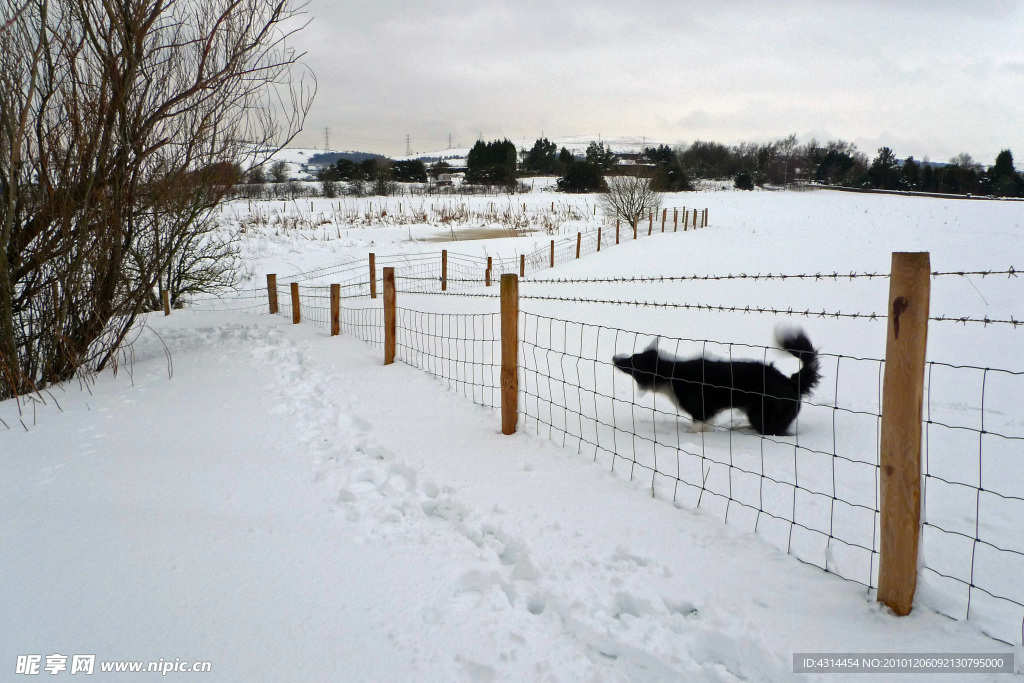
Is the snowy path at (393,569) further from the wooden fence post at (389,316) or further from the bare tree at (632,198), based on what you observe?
the bare tree at (632,198)

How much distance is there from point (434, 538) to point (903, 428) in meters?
2.05

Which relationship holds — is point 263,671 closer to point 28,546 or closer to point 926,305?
point 28,546

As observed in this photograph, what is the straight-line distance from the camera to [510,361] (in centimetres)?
425

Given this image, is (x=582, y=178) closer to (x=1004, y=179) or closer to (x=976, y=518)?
(x=1004, y=179)

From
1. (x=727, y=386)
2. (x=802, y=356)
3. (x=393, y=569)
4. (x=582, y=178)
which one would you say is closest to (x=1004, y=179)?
(x=582, y=178)

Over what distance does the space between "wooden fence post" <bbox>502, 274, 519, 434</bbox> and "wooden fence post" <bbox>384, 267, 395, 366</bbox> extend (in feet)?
8.47

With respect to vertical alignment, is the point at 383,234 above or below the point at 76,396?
above

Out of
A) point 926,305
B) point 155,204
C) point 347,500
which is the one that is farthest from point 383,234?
point 926,305

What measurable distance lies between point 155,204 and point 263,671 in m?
6.36

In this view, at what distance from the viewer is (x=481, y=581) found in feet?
8.15

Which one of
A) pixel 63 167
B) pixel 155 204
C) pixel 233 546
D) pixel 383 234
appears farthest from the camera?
pixel 383 234

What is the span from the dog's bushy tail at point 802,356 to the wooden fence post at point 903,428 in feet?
4.45

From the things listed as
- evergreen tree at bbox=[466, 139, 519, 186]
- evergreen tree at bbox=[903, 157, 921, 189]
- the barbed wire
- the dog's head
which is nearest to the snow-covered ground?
the dog's head

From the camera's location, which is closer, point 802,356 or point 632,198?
point 802,356
